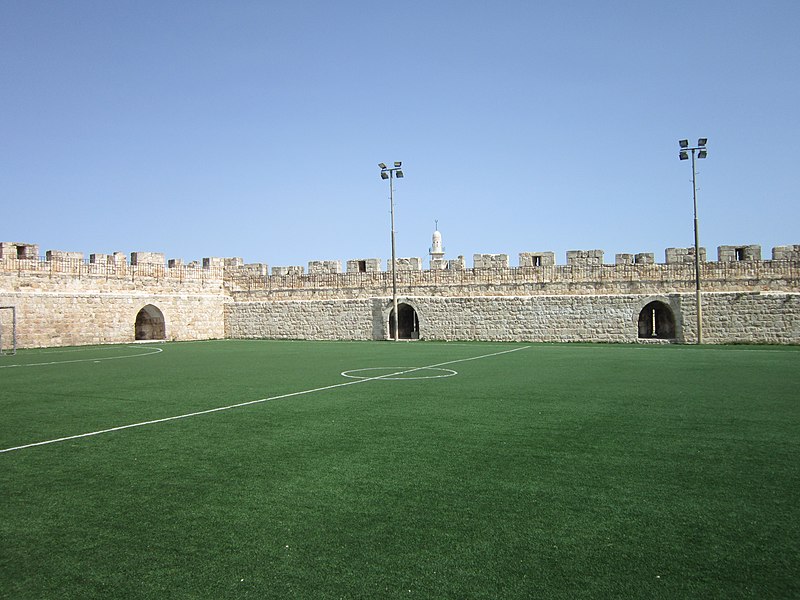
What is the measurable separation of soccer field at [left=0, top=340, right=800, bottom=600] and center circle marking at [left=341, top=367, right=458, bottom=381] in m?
2.45

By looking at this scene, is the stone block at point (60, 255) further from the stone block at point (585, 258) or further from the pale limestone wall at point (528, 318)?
the stone block at point (585, 258)

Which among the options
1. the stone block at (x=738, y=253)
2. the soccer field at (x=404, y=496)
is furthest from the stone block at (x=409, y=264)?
the soccer field at (x=404, y=496)

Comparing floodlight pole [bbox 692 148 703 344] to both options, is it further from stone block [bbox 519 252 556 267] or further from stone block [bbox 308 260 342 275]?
stone block [bbox 308 260 342 275]

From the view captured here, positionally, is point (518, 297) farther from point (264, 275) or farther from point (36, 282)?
point (36, 282)

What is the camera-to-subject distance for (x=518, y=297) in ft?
78.5

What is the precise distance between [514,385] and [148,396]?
5.02 metres

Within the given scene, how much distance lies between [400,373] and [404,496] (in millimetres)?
7538

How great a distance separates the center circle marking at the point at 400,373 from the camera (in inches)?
426

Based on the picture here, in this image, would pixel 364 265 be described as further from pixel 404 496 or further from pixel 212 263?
pixel 404 496

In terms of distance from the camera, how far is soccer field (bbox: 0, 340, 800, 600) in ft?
9.53

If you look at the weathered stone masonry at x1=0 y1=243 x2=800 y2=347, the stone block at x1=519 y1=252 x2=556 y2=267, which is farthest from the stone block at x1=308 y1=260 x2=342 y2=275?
the stone block at x1=519 y1=252 x2=556 y2=267

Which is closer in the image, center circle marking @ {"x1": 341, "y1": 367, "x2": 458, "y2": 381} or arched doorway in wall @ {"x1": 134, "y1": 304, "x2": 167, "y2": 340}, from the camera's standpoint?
center circle marking @ {"x1": 341, "y1": 367, "x2": 458, "y2": 381}

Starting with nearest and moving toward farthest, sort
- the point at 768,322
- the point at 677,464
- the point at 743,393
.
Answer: the point at 677,464, the point at 743,393, the point at 768,322

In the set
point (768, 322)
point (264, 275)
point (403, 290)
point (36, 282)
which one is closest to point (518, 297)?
point (403, 290)
